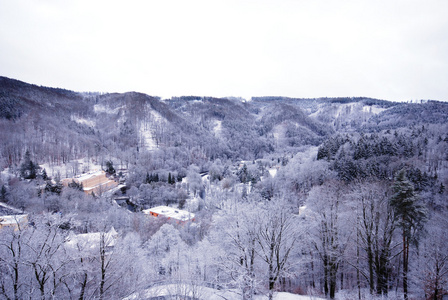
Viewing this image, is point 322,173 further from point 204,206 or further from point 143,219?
point 143,219

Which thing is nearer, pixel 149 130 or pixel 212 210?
pixel 212 210

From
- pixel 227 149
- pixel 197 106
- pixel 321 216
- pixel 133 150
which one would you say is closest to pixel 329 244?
pixel 321 216

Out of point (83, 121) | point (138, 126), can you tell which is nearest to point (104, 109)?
point (83, 121)

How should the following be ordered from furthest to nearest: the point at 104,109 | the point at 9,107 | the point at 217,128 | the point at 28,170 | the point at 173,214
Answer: the point at 217,128
the point at 104,109
the point at 9,107
the point at 28,170
the point at 173,214

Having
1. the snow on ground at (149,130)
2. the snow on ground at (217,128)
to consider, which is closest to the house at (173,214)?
the snow on ground at (149,130)

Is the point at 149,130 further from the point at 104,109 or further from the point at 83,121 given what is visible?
the point at 104,109

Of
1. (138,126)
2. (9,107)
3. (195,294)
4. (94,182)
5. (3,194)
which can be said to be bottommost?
(94,182)
